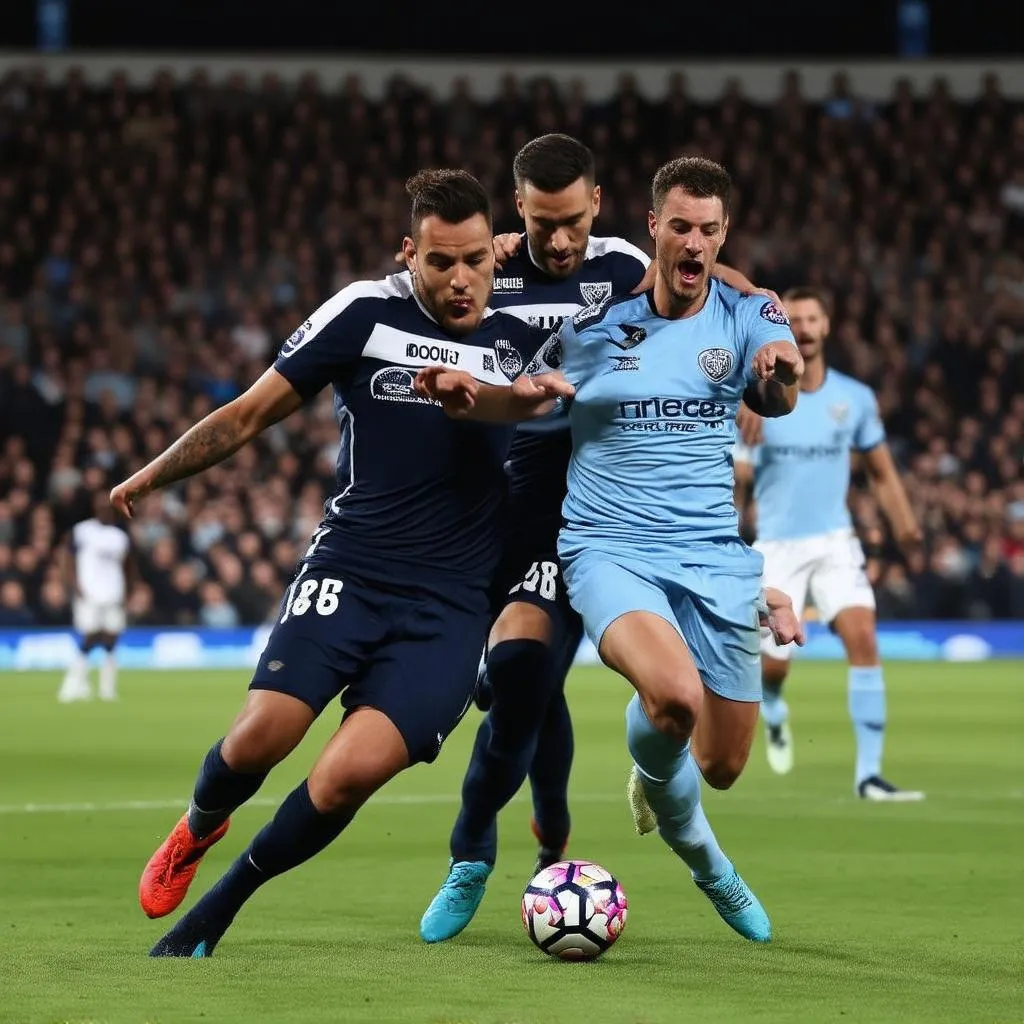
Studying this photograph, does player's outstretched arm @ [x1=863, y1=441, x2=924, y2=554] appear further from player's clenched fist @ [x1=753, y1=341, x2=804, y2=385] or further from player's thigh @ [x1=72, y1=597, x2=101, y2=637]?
player's thigh @ [x1=72, y1=597, x2=101, y2=637]

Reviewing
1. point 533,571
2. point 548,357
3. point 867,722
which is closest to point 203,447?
point 548,357

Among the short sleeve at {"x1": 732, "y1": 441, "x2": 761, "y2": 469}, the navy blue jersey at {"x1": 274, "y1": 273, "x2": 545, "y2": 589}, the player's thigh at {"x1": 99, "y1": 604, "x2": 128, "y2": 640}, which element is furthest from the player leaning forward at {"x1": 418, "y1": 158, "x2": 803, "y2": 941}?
the player's thigh at {"x1": 99, "y1": 604, "x2": 128, "y2": 640}

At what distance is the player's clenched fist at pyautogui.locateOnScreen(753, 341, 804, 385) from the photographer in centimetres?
593

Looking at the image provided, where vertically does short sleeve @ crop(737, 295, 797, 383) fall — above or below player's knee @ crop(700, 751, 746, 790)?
above

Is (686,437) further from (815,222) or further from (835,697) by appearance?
(815,222)

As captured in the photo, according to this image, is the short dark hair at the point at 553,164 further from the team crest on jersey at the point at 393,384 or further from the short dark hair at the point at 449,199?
the team crest on jersey at the point at 393,384

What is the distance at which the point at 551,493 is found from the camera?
6891mm

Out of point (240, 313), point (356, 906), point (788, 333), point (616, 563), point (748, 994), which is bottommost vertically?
point (240, 313)

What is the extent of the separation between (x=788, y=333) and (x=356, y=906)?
2.44m

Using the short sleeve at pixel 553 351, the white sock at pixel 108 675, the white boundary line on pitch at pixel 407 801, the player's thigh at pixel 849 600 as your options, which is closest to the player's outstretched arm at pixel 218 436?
the short sleeve at pixel 553 351

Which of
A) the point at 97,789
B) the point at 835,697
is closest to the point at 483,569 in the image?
the point at 97,789

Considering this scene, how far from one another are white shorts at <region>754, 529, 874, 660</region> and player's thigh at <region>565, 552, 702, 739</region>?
4.51 m

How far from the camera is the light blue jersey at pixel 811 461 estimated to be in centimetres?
1098

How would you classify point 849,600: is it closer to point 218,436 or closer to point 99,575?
point 218,436
